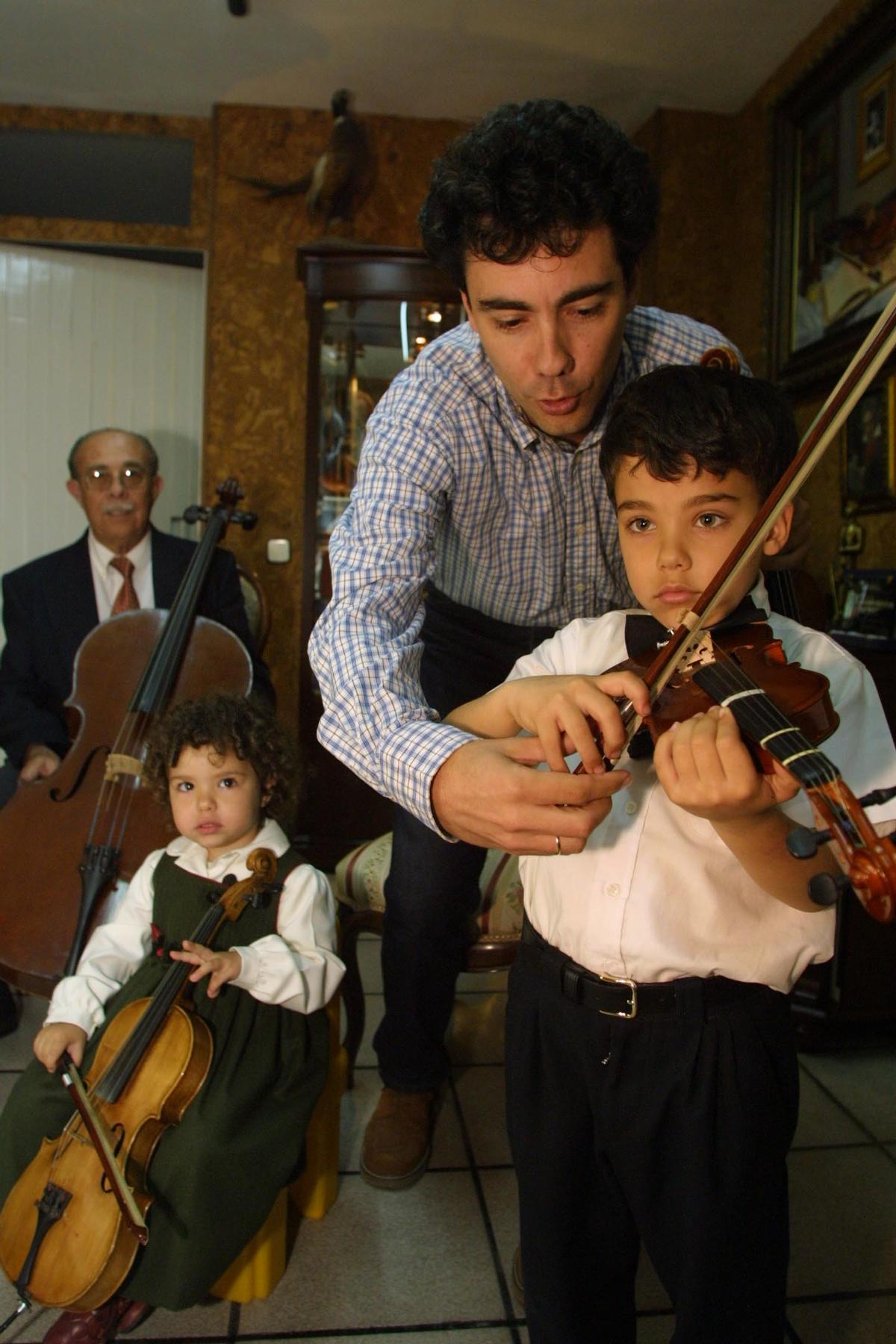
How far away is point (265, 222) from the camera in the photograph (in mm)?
3598

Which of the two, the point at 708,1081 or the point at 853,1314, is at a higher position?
the point at 708,1081

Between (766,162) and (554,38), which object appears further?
(766,162)

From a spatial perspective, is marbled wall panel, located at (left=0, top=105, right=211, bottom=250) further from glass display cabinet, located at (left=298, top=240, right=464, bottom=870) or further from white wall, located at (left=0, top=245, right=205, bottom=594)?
glass display cabinet, located at (left=298, top=240, right=464, bottom=870)

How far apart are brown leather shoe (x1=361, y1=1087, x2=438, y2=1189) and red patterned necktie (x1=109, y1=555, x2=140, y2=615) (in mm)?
1294

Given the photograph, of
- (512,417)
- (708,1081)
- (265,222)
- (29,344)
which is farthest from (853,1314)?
(29,344)

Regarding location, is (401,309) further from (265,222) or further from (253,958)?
(253,958)

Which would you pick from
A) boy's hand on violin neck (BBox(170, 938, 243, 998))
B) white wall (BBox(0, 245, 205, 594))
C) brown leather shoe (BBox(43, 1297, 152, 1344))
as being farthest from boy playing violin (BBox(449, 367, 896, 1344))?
white wall (BBox(0, 245, 205, 594))

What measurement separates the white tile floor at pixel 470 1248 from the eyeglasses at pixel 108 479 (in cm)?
130

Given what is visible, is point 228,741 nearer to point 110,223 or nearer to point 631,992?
point 631,992

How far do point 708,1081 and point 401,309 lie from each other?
2.69 m

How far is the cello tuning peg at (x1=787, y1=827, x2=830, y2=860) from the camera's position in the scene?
558 millimetres

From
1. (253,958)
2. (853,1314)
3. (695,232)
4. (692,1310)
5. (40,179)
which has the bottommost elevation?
(853,1314)

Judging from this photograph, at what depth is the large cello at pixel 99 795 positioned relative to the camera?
1661 millimetres

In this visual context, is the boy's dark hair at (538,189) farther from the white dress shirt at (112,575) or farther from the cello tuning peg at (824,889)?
the white dress shirt at (112,575)
